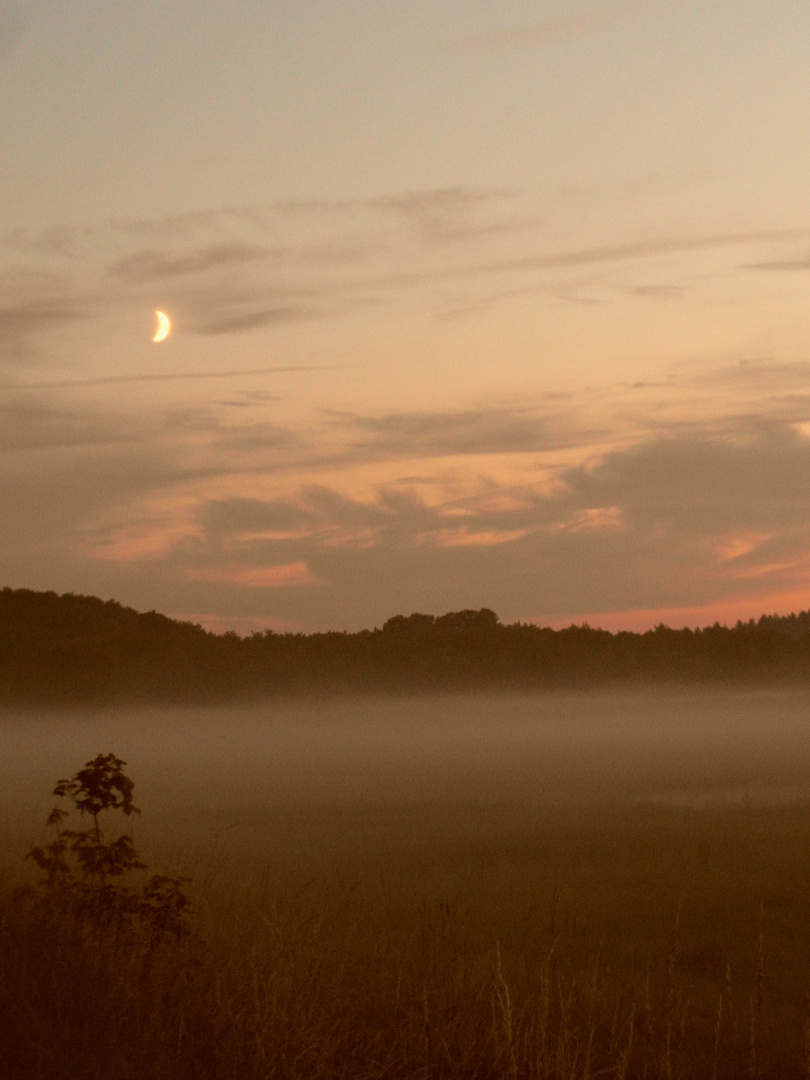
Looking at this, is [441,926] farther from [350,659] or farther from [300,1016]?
[350,659]

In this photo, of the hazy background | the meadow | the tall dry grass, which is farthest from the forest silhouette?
the tall dry grass

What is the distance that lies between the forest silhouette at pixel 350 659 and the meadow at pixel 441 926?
76.4 metres

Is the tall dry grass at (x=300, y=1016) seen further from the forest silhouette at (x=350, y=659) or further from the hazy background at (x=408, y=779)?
the forest silhouette at (x=350, y=659)

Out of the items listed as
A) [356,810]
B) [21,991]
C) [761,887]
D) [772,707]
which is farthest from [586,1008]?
[772,707]

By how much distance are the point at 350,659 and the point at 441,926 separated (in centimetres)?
13789

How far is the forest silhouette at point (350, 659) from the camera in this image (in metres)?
146

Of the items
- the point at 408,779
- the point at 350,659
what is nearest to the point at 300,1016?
the point at 408,779

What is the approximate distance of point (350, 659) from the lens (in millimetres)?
153250

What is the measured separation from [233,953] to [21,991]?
272 centimetres

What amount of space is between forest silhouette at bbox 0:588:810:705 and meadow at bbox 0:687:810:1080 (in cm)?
7640

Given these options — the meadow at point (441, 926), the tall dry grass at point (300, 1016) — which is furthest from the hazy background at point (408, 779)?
the tall dry grass at point (300, 1016)

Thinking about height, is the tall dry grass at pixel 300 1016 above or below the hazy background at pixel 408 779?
above

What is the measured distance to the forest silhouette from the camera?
146 m

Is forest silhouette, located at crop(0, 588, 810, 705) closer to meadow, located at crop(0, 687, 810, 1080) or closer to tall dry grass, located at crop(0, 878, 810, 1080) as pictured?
meadow, located at crop(0, 687, 810, 1080)
